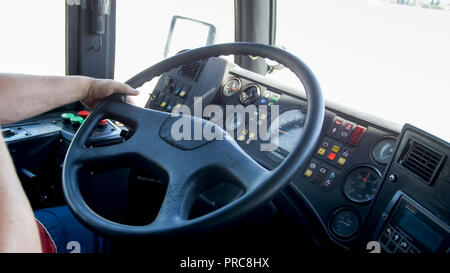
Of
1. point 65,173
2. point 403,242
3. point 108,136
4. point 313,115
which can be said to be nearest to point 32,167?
point 108,136

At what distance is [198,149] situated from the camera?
3.34 ft

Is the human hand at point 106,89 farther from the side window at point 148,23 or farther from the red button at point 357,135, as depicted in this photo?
the side window at point 148,23

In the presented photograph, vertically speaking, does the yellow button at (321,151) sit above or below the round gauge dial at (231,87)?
below

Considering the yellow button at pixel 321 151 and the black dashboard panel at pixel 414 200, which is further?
the yellow button at pixel 321 151

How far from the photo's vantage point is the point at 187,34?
2.52 meters

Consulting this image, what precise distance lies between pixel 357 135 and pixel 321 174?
0.61 ft

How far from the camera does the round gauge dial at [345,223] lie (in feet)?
4.23

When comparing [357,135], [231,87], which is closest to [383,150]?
[357,135]

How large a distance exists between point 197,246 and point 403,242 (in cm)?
66

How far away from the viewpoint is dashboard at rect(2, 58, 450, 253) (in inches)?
40.9

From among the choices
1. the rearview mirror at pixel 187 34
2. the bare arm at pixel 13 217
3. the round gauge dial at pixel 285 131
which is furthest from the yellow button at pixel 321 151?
the rearview mirror at pixel 187 34

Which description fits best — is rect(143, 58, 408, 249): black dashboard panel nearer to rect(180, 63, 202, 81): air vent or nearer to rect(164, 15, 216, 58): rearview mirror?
rect(180, 63, 202, 81): air vent

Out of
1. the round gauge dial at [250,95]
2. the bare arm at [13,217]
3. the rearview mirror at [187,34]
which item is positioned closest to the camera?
the bare arm at [13,217]

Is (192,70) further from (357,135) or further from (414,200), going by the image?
(414,200)
